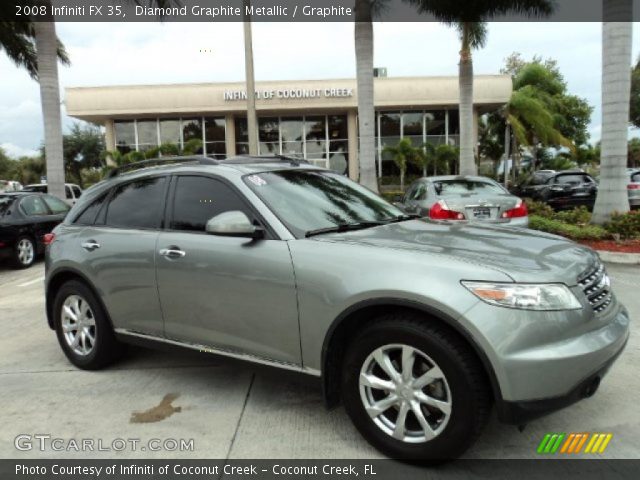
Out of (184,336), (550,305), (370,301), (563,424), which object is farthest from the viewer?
(184,336)

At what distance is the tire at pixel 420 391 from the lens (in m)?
2.60

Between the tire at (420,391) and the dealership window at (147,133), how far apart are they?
89.5ft

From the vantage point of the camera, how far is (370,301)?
281 centimetres

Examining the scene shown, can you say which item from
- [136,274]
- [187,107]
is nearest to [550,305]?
[136,274]

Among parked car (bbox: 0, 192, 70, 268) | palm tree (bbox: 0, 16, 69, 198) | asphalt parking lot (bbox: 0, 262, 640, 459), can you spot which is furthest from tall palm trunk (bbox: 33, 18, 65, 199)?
asphalt parking lot (bbox: 0, 262, 640, 459)

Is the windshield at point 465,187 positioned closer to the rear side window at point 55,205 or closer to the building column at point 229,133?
the rear side window at point 55,205

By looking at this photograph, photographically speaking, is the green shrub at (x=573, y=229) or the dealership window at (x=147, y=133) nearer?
the green shrub at (x=573, y=229)

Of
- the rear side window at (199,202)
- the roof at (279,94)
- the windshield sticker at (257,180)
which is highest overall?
the roof at (279,94)

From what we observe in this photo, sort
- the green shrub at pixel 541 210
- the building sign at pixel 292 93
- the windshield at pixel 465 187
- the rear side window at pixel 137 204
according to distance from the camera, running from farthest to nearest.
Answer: the building sign at pixel 292 93 → the green shrub at pixel 541 210 → the windshield at pixel 465 187 → the rear side window at pixel 137 204

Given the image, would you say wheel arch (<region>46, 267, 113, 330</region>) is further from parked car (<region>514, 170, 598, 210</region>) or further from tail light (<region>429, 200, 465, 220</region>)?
parked car (<region>514, 170, 598, 210</region>)

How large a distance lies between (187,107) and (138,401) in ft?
79.7

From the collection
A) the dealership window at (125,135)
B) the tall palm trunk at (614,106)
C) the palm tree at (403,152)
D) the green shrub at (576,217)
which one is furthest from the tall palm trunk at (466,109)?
the dealership window at (125,135)

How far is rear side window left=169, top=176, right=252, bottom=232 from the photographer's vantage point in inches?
145

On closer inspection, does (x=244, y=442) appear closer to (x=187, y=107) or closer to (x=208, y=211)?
(x=208, y=211)
